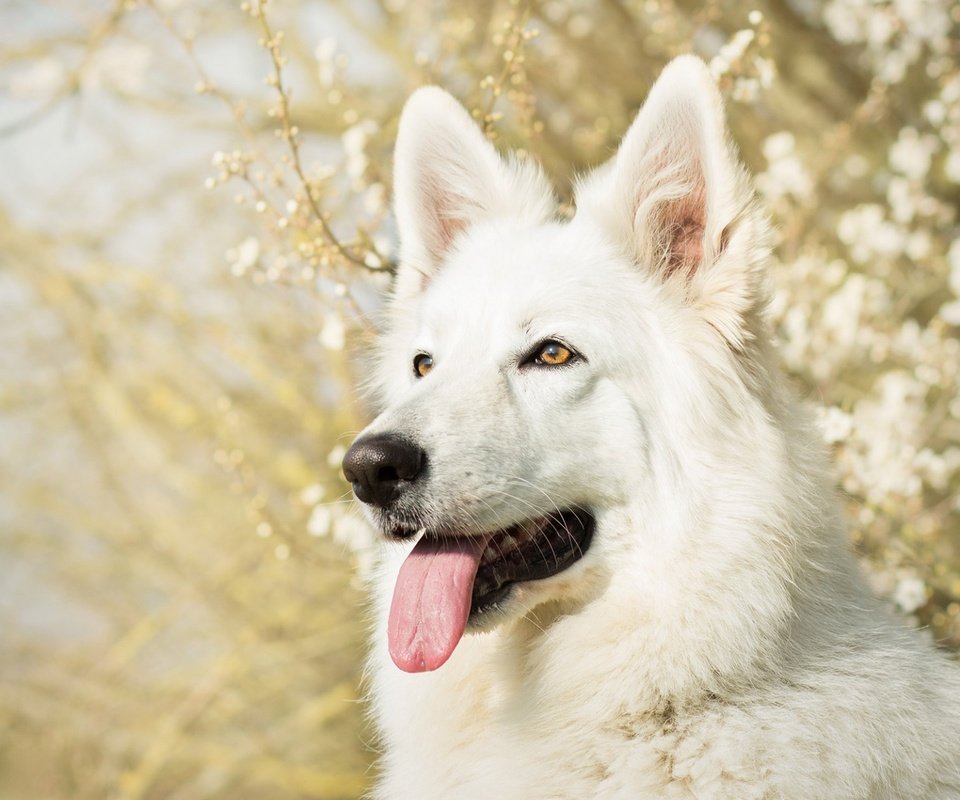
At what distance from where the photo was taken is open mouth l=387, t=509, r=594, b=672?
2518 millimetres

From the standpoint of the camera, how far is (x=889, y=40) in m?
6.52

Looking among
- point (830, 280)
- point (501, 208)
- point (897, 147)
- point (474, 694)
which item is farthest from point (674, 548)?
point (897, 147)

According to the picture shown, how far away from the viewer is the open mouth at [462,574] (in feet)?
8.26

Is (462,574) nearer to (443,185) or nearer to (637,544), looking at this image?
(637,544)

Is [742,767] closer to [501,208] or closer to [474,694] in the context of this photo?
[474,694]

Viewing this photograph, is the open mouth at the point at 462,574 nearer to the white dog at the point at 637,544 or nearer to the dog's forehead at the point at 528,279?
the white dog at the point at 637,544

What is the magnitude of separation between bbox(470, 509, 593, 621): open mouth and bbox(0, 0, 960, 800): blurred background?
114 inches

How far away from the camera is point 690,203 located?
2.83 meters

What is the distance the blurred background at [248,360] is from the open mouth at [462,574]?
2.86 metres

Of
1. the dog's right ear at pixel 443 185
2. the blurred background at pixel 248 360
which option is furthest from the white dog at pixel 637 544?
the blurred background at pixel 248 360

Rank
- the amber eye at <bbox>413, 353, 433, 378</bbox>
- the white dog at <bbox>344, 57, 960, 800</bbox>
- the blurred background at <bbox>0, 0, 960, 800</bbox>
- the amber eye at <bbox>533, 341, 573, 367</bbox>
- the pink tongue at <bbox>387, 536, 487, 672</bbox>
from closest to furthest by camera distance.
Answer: the white dog at <bbox>344, 57, 960, 800</bbox> → the pink tongue at <bbox>387, 536, 487, 672</bbox> → the amber eye at <bbox>533, 341, 573, 367</bbox> → the amber eye at <bbox>413, 353, 433, 378</bbox> → the blurred background at <bbox>0, 0, 960, 800</bbox>

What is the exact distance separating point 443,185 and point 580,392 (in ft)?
3.52

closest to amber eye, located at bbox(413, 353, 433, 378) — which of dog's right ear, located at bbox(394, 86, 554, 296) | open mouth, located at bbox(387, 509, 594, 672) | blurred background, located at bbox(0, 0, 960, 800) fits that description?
dog's right ear, located at bbox(394, 86, 554, 296)

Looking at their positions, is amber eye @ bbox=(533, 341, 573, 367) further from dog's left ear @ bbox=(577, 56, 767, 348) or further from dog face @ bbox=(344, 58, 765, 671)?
dog's left ear @ bbox=(577, 56, 767, 348)
